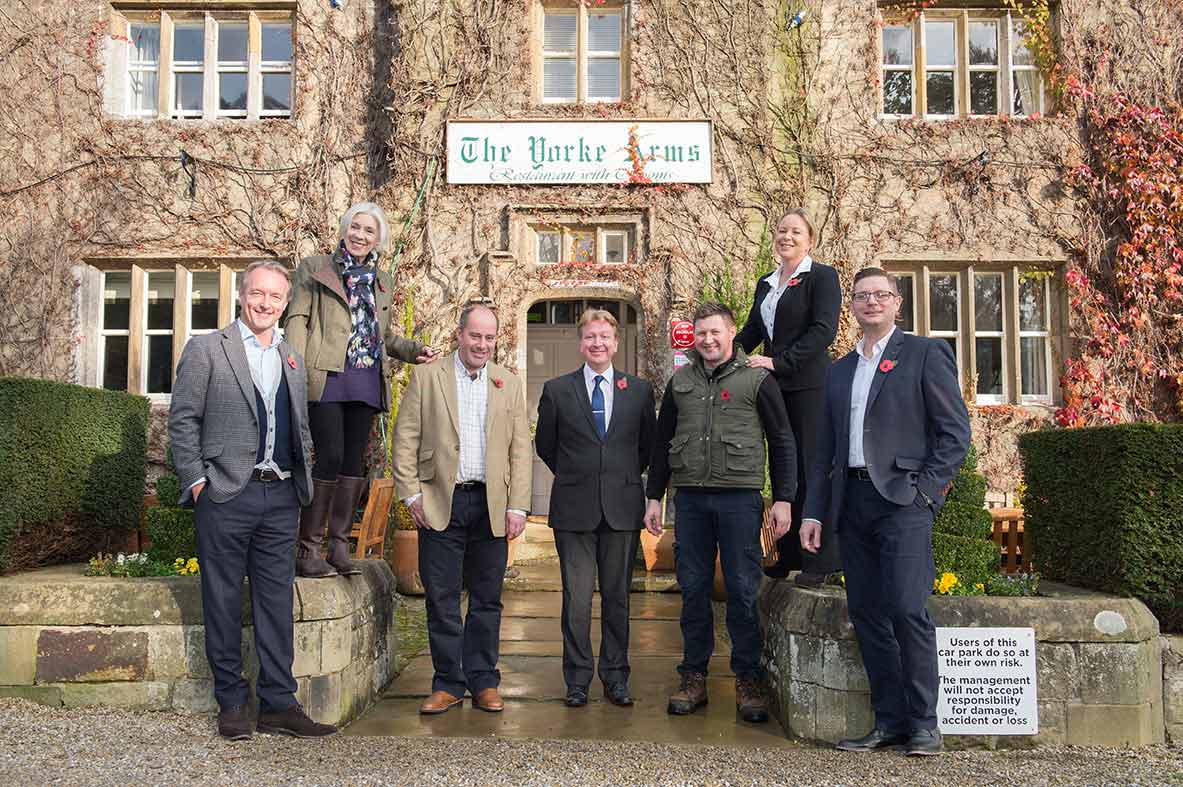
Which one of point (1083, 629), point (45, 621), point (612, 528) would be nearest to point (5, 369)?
point (45, 621)

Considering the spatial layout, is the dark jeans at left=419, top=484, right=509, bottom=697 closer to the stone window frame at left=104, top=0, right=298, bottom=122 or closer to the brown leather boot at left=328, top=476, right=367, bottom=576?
the brown leather boot at left=328, top=476, right=367, bottom=576

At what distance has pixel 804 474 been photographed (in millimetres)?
4340

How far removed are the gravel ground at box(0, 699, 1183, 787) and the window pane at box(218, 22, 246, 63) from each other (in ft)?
26.2

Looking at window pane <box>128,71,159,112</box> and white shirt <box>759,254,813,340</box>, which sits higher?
window pane <box>128,71,159,112</box>

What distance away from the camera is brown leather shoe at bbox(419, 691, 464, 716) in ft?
13.9

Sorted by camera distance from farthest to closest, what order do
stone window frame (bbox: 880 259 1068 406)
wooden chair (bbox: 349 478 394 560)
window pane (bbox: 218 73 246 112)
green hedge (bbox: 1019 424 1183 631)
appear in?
window pane (bbox: 218 73 246 112), stone window frame (bbox: 880 259 1068 406), wooden chair (bbox: 349 478 394 560), green hedge (bbox: 1019 424 1183 631)

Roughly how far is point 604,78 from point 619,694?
732cm

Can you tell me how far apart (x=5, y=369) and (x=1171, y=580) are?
1036 centimetres

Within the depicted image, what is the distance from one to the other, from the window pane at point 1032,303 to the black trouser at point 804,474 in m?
6.31

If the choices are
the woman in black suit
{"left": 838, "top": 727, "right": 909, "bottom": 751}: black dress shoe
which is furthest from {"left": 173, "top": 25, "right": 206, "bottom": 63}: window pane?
{"left": 838, "top": 727, "right": 909, "bottom": 751}: black dress shoe

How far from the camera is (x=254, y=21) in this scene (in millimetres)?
9922

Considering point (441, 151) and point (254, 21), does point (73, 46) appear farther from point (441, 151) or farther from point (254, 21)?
point (441, 151)

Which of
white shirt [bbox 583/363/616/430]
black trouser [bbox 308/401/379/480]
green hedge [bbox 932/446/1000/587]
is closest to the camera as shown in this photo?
black trouser [bbox 308/401/379/480]

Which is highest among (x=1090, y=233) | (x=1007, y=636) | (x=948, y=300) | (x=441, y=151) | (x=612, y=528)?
(x=441, y=151)
